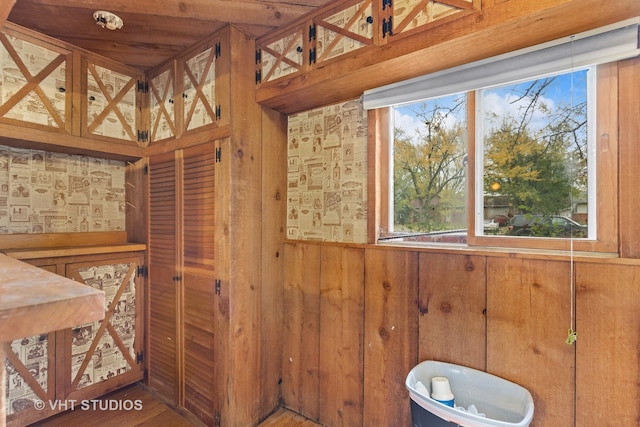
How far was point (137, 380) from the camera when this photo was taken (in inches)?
92.0

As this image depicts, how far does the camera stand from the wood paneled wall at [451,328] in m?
1.17

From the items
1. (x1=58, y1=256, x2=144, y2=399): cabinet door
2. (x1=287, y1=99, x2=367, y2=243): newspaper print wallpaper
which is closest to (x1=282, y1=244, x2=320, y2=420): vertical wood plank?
(x1=287, y1=99, x2=367, y2=243): newspaper print wallpaper

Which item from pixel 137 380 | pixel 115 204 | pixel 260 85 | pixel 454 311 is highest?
pixel 260 85

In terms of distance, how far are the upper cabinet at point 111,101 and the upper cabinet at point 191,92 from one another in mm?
113

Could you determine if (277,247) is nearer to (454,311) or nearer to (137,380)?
(454,311)

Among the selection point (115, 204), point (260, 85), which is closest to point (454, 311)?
point (260, 85)

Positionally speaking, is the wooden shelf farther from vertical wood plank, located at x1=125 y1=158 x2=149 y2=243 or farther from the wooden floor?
vertical wood plank, located at x1=125 y1=158 x2=149 y2=243

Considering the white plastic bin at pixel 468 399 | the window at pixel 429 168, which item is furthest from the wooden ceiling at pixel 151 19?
the white plastic bin at pixel 468 399

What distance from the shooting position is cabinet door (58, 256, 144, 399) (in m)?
2.05

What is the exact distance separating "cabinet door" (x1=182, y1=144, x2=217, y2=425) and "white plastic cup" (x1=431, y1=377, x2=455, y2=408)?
122 centimetres

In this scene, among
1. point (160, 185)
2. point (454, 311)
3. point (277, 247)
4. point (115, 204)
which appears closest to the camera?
point (454, 311)

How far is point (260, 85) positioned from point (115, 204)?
158 centimetres

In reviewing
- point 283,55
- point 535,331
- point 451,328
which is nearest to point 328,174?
point 283,55

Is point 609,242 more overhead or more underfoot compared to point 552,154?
more underfoot
